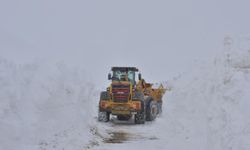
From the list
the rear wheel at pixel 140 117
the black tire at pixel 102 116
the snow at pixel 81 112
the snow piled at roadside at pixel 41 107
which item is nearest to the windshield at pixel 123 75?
the black tire at pixel 102 116

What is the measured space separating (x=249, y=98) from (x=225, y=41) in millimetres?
4781

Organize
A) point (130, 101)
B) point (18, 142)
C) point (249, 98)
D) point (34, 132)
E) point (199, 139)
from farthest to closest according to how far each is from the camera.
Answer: point (130, 101) → point (199, 139) → point (34, 132) → point (18, 142) → point (249, 98)

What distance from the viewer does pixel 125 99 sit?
23.7 m

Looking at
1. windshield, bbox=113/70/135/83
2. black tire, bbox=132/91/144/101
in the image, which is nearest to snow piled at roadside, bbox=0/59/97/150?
black tire, bbox=132/91/144/101

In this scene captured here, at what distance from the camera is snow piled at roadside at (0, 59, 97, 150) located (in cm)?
984

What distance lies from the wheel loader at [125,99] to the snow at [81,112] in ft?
21.1

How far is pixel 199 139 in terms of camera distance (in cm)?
1213

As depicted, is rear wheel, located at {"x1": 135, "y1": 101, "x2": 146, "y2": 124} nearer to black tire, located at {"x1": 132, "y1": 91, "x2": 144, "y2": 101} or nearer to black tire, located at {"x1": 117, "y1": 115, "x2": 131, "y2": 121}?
black tire, located at {"x1": 132, "y1": 91, "x2": 144, "y2": 101}

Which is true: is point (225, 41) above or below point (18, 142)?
above

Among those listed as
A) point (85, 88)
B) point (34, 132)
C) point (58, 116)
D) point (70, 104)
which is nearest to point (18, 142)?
point (34, 132)

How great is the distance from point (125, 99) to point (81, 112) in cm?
875

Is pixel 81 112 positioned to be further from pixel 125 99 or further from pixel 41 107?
pixel 125 99

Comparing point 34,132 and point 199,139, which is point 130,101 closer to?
point 199,139

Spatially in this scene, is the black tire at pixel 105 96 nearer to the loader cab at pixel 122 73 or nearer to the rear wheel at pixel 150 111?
the loader cab at pixel 122 73
